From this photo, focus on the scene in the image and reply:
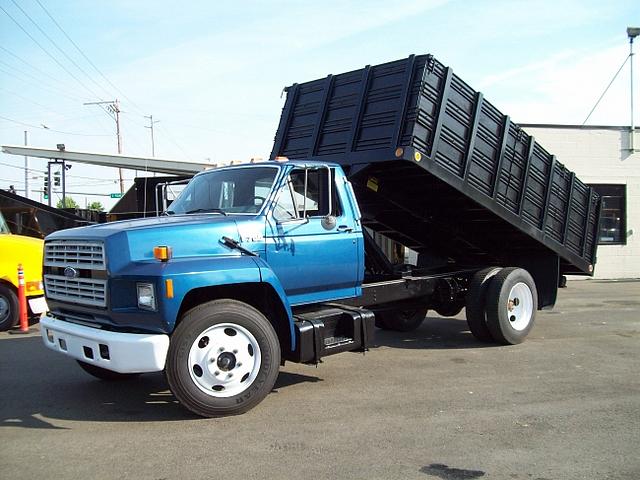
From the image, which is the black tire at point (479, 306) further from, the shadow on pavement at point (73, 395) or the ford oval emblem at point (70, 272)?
the ford oval emblem at point (70, 272)

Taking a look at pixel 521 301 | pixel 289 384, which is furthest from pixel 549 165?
pixel 289 384

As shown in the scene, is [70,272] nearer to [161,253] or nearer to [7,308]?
[161,253]

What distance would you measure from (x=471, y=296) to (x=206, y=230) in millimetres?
4375

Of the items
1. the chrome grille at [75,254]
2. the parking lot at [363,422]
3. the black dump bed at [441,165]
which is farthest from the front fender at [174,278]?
the black dump bed at [441,165]

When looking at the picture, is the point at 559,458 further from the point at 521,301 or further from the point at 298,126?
the point at 298,126

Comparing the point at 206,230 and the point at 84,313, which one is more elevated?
the point at 206,230

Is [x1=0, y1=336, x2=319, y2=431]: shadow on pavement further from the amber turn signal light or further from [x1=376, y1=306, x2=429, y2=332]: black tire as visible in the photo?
[x1=376, y1=306, x2=429, y2=332]: black tire

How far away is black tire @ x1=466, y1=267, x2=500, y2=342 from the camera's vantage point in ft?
26.5

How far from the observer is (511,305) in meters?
8.24

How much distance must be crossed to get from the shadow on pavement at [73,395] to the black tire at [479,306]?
279 centimetres

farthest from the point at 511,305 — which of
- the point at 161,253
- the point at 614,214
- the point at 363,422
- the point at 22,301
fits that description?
the point at 614,214

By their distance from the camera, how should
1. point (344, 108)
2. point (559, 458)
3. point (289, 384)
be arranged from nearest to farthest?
point (559, 458), point (289, 384), point (344, 108)

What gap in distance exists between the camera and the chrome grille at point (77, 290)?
4922mm

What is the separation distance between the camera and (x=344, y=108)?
25.2 ft
